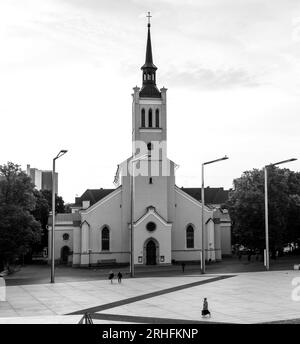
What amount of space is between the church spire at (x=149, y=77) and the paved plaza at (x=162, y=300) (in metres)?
29.3

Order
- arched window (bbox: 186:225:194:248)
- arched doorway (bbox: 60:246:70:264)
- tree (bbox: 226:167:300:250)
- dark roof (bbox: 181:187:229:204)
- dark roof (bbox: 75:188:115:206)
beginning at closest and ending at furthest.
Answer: tree (bbox: 226:167:300:250)
arched window (bbox: 186:225:194:248)
arched doorway (bbox: 60:246:70:264)
dark roof (bbox: 75:188:115:206)
dark roof (bbox: 181:187:229:204)

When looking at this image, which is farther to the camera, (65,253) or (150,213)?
(65,253)

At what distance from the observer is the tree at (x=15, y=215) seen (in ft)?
167

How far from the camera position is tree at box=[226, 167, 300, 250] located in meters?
60.6

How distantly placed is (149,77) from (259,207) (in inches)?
919

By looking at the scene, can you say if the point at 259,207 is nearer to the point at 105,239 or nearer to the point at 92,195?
the point at 105,239

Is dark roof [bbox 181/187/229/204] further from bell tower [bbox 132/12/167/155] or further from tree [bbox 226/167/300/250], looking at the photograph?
bell tower [bbox 132/12/167/155]

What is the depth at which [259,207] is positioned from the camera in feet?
198

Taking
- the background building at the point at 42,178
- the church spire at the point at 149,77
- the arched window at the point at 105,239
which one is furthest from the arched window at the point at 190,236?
the background building at the point at 42,178

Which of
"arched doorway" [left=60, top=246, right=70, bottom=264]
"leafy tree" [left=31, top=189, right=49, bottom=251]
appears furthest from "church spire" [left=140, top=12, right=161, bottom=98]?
"arched doorway" [left=60, top=246, right=70, bottom=264]

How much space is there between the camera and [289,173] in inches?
2899

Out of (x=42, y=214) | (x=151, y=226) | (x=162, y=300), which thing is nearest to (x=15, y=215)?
(x=151, y=226)

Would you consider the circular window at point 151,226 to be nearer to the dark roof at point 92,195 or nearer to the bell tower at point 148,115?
the bell tower at point 148,115
